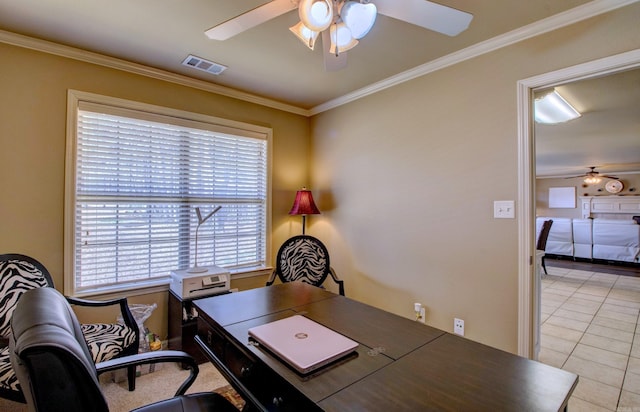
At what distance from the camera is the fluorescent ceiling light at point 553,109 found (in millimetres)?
2759

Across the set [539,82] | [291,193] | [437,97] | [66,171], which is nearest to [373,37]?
[437,97]

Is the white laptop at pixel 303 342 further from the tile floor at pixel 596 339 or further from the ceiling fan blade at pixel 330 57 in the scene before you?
the tile floor at pixel 596 339

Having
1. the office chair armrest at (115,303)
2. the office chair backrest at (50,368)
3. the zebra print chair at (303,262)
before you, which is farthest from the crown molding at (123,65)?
the office chair backrest at (50,368)

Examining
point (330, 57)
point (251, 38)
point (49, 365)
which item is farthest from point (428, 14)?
point (49, 365)

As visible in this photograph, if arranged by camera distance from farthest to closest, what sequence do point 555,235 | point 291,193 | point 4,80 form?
point 555,235, point 291,193, point 4,80

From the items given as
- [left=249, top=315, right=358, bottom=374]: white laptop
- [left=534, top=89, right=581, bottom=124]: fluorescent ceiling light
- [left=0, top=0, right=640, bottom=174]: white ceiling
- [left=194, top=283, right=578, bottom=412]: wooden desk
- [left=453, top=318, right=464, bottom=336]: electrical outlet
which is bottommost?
[left=453, top=318, right=464, bottom=336]: electrical outlet

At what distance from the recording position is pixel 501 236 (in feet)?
6.96

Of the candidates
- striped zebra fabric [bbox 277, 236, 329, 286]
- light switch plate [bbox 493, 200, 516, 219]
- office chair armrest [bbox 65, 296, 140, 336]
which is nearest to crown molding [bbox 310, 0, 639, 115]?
light switch plate [bbox 493, 200, 516, 219]

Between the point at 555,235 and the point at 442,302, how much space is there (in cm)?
753

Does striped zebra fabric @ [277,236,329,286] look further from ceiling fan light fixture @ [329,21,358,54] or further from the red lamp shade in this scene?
ceiling fan light fixture @ [329,21,358,54]

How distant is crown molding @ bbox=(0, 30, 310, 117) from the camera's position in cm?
213

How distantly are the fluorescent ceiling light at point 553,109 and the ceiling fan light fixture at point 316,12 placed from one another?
2.33 m

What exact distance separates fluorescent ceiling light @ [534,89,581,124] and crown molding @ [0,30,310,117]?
2.64m

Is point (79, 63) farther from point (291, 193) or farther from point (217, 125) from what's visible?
point (291, 193)
